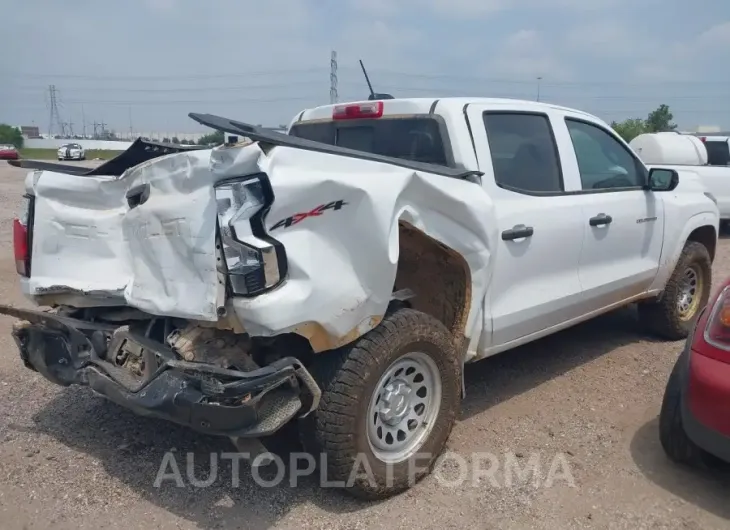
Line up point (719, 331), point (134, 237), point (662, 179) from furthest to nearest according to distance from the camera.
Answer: point (662, 179) → point (719, 331) → point (134, 237)

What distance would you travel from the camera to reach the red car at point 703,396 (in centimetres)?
319

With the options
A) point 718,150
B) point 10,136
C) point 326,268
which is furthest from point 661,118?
point 10,136

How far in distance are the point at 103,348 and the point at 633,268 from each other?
3.74m

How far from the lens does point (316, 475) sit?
3549 mm

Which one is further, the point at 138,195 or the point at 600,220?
the point at 600,220

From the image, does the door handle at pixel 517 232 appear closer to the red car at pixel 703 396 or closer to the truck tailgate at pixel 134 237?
the red car at pixel 703 396

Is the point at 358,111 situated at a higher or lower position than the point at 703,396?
higher

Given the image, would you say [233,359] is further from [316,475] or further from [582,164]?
[582,164]

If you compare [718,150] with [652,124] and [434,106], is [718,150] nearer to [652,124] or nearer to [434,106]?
[434,106]

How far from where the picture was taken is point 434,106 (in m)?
3.91

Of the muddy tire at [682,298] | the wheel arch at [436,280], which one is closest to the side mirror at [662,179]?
the muddy tire at [682,298]

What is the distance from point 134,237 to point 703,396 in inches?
108

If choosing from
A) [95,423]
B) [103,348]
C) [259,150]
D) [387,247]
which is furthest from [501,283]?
[95,423]

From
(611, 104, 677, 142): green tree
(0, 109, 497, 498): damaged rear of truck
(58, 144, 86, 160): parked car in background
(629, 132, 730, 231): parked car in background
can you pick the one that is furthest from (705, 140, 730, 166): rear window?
(58, 144, 86, 160): parked car in background
